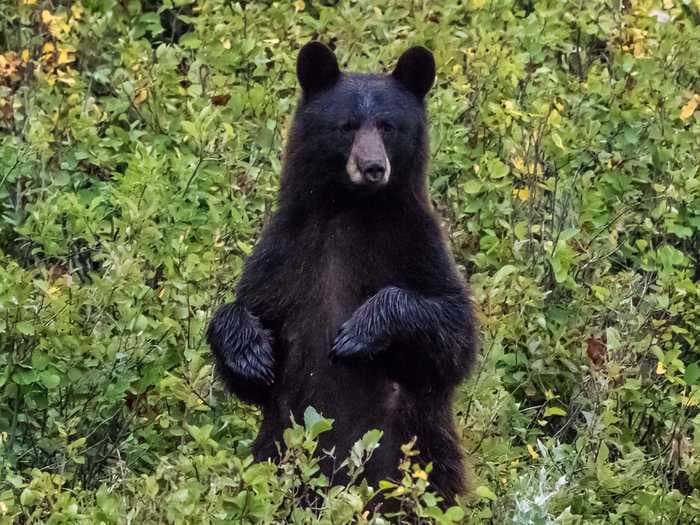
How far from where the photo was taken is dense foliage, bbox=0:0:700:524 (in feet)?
22.1

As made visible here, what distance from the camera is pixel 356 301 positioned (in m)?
6.66

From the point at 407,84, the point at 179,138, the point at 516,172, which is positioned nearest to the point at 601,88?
the point at 516,172

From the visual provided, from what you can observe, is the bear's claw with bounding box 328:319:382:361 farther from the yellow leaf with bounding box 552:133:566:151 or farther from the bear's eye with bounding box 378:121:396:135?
the yellow leaf with bounding box 552:133:566:151

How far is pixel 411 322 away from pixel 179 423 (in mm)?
1414

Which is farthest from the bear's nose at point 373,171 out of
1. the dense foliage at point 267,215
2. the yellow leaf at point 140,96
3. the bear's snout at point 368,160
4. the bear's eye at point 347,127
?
the yellow leaf at point 140,96

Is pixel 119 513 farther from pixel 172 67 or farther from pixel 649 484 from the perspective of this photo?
pixel 172 67

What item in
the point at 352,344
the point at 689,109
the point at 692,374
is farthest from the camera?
the point at 689,109

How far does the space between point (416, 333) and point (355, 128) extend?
786 millimetres

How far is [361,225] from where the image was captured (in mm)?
6684

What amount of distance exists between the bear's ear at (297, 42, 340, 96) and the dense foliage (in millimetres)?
1015

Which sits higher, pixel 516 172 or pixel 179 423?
pixel 516 172

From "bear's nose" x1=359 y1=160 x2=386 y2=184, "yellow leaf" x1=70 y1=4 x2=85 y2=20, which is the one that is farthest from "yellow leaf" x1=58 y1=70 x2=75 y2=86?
"bear's nose" x1=359 y1=160 x2=386 y2=184

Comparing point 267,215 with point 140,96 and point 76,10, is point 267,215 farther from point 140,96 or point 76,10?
point 76,10

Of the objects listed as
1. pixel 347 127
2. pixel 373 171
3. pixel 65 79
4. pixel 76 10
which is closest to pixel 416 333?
pixel 373 171
